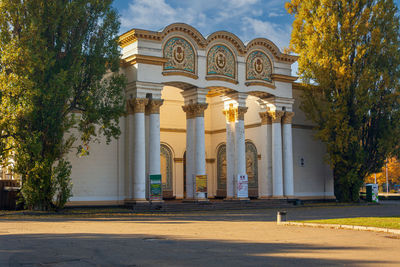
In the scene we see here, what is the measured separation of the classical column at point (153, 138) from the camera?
2741 cm

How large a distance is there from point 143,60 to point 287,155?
12.4m

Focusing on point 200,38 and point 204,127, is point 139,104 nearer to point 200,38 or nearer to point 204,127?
point 200,38

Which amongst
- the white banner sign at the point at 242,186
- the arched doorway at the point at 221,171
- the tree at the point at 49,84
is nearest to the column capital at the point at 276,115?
the white banner sign at the point at 242,186

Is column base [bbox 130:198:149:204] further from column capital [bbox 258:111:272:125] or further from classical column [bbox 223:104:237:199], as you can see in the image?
column capital [bbox 258:111:272:125]

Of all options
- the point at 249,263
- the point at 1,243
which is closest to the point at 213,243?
the point at 249,263

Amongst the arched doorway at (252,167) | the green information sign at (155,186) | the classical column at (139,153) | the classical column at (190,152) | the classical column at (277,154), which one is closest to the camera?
the green information sign at (155,186)

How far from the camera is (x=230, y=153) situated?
3172cm

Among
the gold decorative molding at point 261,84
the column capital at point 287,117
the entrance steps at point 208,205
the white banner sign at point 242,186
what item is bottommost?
the entrance steps at point 208,205

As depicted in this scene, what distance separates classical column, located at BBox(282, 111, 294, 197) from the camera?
33344 mm

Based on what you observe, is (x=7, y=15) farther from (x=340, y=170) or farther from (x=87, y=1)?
(x=340, y=170)

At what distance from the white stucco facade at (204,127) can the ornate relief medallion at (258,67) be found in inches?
2.6

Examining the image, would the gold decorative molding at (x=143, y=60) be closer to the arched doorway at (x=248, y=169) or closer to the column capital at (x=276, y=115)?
the column capital at (x=276, y=115)

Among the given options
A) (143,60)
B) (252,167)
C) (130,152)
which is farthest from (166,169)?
(143,60)

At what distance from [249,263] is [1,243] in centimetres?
642
